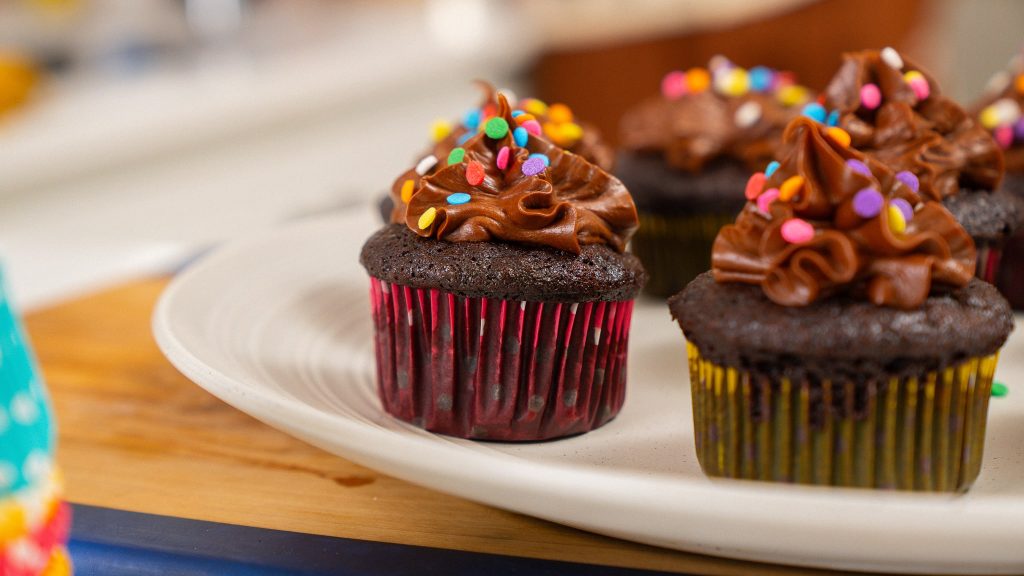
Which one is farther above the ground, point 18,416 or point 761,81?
point 18,416

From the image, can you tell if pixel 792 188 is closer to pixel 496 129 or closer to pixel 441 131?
pixel 496 129

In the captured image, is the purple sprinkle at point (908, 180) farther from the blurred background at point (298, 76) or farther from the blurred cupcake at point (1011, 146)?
the blurred background at point (298, 76)

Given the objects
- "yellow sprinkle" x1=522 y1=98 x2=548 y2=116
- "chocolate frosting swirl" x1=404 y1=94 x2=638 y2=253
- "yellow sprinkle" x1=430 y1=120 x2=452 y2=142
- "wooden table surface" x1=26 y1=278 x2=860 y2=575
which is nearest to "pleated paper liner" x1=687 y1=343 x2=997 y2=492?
"wooden table surface" x1=26 y1=278 x2=860 y2=575

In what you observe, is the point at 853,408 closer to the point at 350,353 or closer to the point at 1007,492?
the point at 1007,492

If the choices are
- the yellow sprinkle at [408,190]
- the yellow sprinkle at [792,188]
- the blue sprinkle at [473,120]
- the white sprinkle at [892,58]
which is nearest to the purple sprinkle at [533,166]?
the yellow sprinkle at [408,190]

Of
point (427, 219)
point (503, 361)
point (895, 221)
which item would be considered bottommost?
point (503, 361)

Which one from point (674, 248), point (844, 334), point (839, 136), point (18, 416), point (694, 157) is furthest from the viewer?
point (674, 248)

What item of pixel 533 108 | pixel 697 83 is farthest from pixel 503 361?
pixel 697 83

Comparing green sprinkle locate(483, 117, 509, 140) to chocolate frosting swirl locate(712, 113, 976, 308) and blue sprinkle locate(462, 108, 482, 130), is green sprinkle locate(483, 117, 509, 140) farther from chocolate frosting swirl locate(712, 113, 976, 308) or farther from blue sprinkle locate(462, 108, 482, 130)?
chocolate frosting swirl locate(712, 113, 976, 308)
